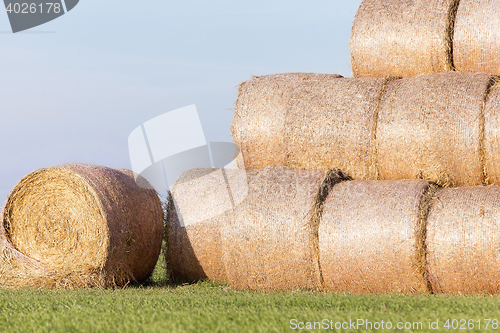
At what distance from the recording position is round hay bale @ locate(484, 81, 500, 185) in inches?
230

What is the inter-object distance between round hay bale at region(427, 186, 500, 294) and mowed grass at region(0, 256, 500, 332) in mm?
360

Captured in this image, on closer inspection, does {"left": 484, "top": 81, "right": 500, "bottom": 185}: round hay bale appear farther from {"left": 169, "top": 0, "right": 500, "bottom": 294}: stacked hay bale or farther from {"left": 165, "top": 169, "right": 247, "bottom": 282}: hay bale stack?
{"left": 165, "top": 169, "right": 247, "bottom": 282}: hay bale stack

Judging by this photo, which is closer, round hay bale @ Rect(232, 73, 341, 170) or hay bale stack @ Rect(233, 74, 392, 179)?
hay bale stack @ Rect(233, 74, 392, 179)

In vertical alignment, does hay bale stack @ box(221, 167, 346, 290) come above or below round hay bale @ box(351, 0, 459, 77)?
below

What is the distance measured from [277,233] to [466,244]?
170cm

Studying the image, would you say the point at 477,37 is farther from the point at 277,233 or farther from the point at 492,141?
the point at 277,233

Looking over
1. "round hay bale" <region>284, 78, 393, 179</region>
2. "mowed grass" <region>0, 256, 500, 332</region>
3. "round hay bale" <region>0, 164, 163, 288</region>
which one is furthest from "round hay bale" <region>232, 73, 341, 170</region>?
"mowed grass" <region>0, 256, 500, 332</region>

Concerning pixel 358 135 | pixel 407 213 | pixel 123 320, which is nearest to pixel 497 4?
pixel 358 135

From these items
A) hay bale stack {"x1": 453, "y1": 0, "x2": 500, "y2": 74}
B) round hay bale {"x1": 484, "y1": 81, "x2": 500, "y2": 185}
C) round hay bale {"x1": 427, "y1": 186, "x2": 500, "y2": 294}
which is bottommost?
round hay bale {"x1": 427, "y1": 186, "x2": 500, "y2": 294}

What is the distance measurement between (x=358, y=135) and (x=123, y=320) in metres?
3.19

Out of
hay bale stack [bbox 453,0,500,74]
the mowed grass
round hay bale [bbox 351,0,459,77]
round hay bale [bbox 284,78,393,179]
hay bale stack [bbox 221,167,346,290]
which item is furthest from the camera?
round hay bale [bbox 351,0,459,77]

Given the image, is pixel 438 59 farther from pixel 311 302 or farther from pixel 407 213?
pixel 311 302

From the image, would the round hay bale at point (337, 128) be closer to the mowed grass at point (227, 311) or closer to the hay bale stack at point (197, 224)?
the hay bale stack at point (197, 224)

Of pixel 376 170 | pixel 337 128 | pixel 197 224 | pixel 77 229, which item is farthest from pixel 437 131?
pixel 77 229
